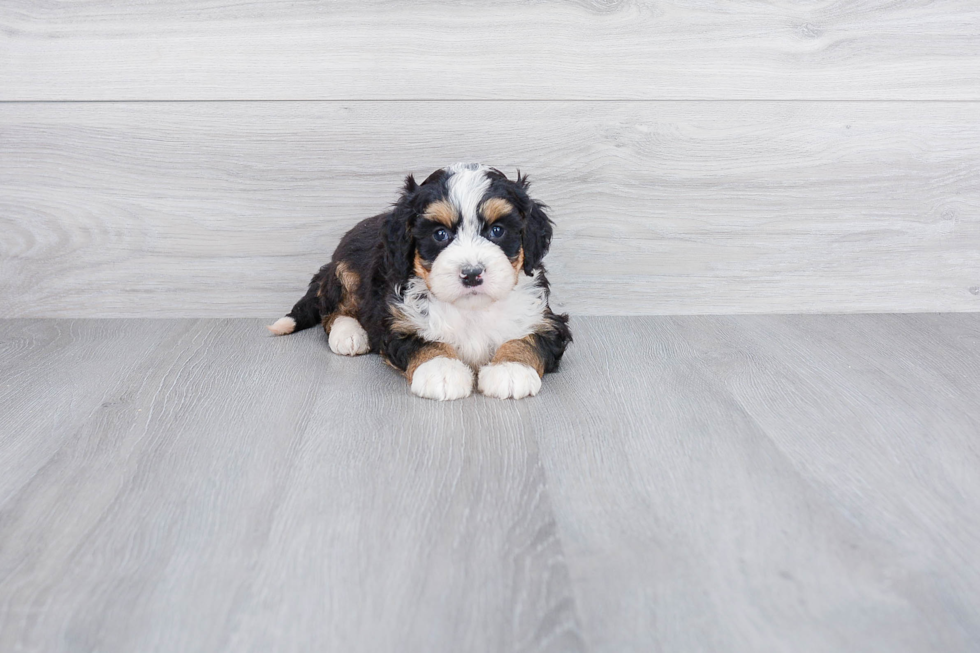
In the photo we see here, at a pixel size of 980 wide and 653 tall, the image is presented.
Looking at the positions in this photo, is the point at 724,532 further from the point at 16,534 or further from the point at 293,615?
Answer: the point at 16,534

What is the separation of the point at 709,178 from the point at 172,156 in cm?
188

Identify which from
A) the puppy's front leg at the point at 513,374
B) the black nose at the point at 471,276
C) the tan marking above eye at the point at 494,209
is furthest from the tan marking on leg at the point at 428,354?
the tan marking above eye at the point at 494,209

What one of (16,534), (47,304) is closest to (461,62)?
(47,304)

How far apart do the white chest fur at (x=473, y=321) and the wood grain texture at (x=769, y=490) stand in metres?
0.20

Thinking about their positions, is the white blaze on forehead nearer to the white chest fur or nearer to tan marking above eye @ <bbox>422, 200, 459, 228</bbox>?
tan marking above eye @ <bbox>422, 200, 459, 228</bbox>

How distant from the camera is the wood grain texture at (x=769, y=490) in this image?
1153 mm

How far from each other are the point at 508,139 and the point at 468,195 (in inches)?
30.1

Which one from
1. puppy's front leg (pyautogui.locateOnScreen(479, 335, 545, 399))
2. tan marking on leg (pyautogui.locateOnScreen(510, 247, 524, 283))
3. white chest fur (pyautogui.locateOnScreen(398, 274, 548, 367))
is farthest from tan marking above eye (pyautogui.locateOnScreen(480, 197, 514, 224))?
puppy's front leg (pyautogui.locateOnScreen(479, 335, 545, 399))

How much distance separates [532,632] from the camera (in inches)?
44.2

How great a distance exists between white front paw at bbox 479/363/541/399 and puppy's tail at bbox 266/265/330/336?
0.88 metres

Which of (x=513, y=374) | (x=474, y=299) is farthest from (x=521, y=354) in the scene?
(x=474, y=299)

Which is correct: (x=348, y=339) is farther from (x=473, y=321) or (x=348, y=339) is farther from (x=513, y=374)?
(x=513, y=374)

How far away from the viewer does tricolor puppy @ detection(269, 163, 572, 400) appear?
6.71 ft

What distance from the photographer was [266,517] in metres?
1.44
